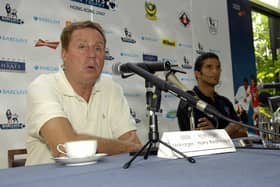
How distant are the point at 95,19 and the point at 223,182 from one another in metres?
2.53

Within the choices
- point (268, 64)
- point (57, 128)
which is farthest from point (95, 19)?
point (268, 64)

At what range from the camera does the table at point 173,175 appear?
0.60m

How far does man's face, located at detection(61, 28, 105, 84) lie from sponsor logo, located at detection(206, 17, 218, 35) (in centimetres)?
259

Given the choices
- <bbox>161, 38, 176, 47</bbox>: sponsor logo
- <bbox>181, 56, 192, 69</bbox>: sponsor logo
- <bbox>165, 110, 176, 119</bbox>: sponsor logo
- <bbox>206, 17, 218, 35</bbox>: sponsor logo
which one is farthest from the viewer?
<bbox>206, 17, 218, 35</bbox>: sponsor logo

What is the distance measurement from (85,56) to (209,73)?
157cm

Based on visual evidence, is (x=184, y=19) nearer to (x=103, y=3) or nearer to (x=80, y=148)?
(x=103, y=3)

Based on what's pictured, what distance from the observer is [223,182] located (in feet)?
1.93

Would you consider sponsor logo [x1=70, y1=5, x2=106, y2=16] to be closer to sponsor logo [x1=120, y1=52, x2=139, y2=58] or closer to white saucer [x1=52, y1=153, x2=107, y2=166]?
sponsor logo [x1=120, y1=52, x2=139, y2=58]

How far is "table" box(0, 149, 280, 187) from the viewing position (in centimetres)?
60

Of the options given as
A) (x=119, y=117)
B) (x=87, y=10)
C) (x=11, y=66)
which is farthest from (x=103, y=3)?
(x=119, y=117)

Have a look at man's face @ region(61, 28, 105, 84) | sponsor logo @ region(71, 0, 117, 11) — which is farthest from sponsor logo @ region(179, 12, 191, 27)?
man's face @ region(61, 28, 105, 84)

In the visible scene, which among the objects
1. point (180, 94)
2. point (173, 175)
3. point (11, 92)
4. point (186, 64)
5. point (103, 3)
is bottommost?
point (173, 175)

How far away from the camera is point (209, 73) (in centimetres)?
308

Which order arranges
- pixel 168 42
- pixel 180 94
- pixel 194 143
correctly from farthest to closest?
pixel 168 42 < pixel 194 143 < pixel 180 94
